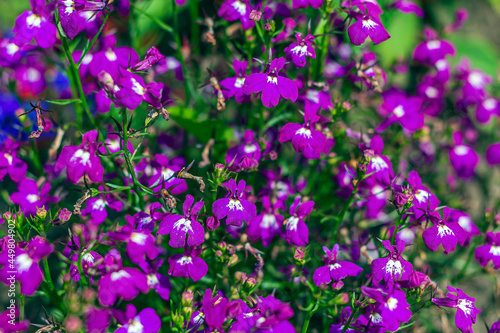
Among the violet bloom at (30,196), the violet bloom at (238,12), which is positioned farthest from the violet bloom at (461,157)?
the violet bloom at (30,196)

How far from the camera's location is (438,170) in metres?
2.32

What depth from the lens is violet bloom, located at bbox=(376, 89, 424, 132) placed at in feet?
5.46

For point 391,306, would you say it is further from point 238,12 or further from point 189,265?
point 238,12

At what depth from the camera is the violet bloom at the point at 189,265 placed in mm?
1208

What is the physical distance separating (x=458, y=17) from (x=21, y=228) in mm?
1917

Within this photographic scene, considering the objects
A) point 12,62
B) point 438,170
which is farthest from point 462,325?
point 12,62

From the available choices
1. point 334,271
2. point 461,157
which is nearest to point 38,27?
point 334,271

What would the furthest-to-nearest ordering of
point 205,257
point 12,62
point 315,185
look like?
point 315,185 → point 12,62 → point 205,257

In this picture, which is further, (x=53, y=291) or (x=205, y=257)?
(x=205, y=257)

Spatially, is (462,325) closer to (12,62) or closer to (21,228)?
(21,228)

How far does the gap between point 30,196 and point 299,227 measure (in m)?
0.83

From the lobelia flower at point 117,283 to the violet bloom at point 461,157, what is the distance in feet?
4.85

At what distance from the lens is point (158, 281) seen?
4.35ft

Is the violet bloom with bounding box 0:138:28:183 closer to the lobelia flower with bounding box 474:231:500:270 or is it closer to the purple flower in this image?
A: the purple flower
